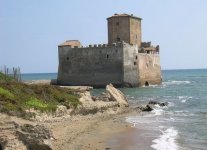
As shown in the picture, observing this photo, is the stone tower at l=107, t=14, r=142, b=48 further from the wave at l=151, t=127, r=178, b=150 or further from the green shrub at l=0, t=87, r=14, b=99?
the green shrub at l=0, t=87, r=14, b=99

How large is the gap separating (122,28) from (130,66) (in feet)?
26.6

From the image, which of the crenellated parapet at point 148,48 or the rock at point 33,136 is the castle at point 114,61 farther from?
the rock at point 33,136

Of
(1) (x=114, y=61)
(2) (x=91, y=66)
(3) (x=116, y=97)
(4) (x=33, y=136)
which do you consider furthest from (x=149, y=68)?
(4) (x=33, y=136)

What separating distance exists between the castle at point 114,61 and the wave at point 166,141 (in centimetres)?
3378

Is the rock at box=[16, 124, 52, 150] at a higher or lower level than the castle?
lower

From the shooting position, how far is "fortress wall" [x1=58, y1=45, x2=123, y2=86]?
2119 inches

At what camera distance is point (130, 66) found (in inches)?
2130

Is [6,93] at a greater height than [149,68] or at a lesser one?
lesser

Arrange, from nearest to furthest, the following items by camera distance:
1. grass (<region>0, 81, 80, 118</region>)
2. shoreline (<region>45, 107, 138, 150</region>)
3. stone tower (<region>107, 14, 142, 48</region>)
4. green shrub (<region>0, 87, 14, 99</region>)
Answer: shoreline (<region>45, 107, 138, 150</region>)
grass (<region>0, 81, 80, 118</region>)
green shrub (<region>0, 87, 14, 99</region>)
stone tower (<region>107, 14, 142, 48</region>)

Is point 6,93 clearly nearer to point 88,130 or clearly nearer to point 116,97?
point 88,130

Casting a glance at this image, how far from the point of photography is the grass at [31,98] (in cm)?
1798

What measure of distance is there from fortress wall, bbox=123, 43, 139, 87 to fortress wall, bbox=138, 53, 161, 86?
3.87ft

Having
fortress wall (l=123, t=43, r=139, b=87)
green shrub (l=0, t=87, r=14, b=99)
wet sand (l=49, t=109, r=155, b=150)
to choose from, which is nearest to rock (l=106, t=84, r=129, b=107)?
wet sand (l=49, t=109, r=155, b=150)

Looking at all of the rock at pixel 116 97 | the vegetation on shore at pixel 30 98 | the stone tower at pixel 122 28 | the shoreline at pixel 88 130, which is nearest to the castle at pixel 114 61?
the stone tower at pixel 122 28
